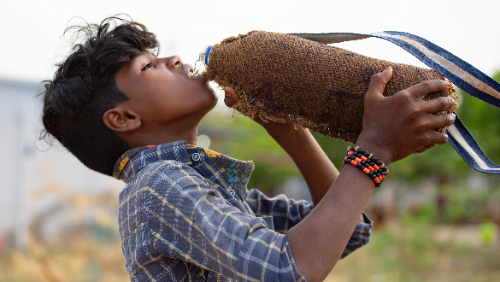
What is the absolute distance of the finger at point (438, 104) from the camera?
3.37 ft

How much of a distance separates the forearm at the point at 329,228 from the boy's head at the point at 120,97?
0.65 metres

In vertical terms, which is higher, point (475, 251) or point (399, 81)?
point (399, 81)

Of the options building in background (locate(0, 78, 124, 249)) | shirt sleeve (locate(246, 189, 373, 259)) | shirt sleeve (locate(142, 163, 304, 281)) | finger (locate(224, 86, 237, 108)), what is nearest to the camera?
shirt sleeve (locate(142, 163, 304, 281))

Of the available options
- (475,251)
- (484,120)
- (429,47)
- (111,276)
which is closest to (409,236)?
(475,251)

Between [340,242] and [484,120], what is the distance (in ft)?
27.1

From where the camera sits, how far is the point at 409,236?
19.9 feet

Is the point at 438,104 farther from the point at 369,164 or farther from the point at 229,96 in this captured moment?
the point at 229,96

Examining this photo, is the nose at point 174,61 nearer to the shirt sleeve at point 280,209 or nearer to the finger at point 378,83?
the shirt sleeve at point 280,209

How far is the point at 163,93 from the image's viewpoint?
56.2 inches

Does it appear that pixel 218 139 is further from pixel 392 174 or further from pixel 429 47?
pixel 429 47

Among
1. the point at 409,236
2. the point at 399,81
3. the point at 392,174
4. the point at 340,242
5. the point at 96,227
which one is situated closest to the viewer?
the point at 340,242

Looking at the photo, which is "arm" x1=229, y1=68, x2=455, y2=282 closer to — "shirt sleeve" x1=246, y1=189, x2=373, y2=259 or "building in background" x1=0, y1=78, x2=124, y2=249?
"shirt sleeve" x1=246, y1=189, x2=373, y2=259

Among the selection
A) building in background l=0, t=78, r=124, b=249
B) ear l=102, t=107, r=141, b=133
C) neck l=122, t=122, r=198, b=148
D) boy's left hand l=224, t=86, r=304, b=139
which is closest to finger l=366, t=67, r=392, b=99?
boy's left hand l=224, t=86, r=304, b=139

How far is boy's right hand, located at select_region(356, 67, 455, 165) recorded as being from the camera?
102cm
